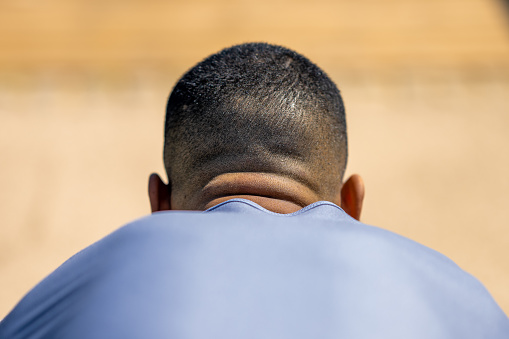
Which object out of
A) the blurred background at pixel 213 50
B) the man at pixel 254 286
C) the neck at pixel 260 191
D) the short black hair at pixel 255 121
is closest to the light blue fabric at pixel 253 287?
the man at pixel 254 286

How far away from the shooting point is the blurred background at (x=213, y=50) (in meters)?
2.97

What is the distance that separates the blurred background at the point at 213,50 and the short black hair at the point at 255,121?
1.60 metres

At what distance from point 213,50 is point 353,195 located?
9.29 feet

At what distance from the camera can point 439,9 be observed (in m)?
4.68

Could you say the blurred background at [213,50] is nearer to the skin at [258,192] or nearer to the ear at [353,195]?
the ear at [353,195]

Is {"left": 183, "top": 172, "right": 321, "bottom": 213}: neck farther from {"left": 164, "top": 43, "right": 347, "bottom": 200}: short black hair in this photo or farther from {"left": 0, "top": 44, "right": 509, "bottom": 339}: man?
{"left": 0, "top": 44, "right": 509, "bottom": 339}: man

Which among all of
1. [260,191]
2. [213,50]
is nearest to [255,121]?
[260,191]

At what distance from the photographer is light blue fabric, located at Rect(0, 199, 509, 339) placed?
0.81m

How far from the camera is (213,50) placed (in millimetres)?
4172

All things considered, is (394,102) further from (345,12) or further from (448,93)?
(345,12)

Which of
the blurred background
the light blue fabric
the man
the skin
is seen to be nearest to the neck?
the skin

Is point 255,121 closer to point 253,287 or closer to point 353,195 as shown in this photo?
point 353,195

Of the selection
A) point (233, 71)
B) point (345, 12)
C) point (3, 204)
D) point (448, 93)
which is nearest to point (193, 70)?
point (233, 71)

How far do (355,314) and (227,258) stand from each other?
0.70ft
